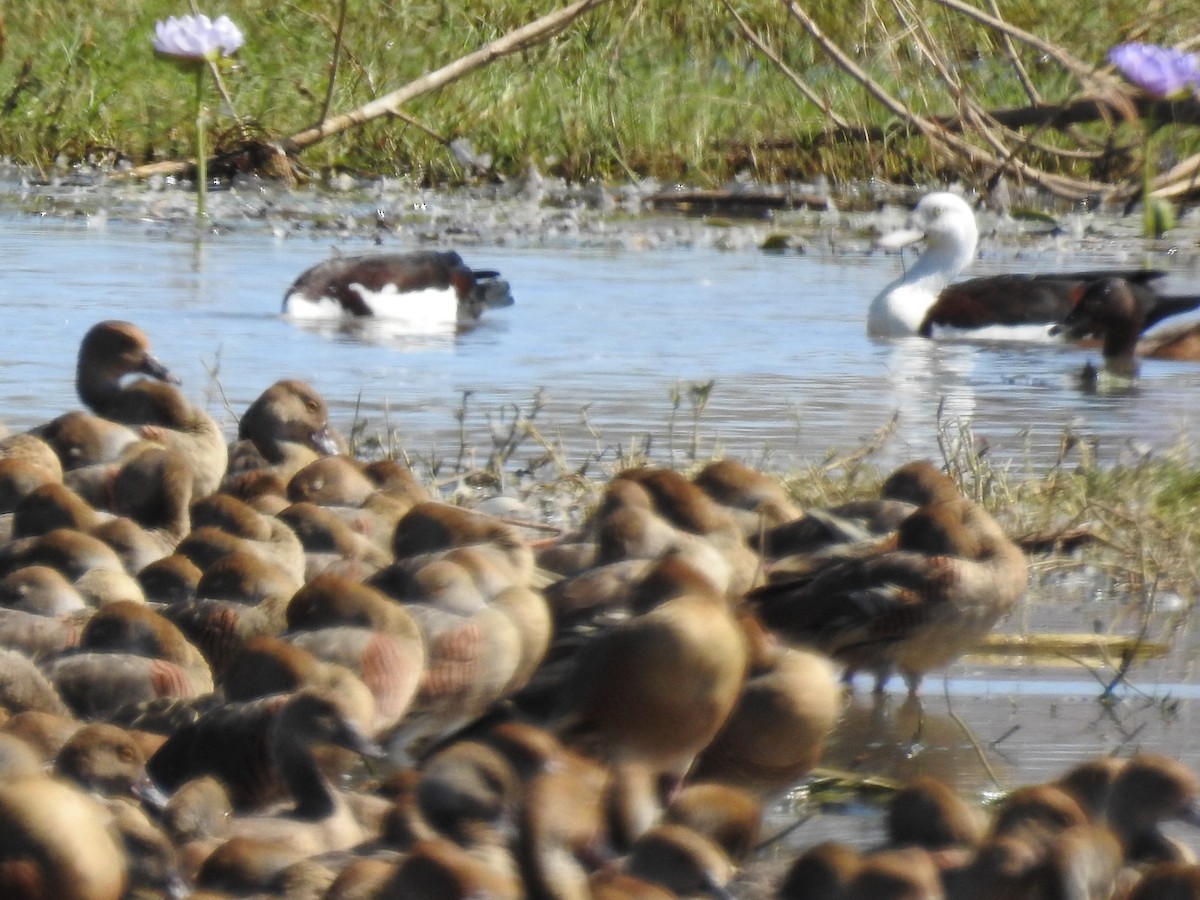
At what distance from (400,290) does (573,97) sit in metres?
6.57

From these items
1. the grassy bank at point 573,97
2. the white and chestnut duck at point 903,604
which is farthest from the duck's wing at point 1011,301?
the white and chestnut duck at point 903,604

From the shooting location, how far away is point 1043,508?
20.9ft

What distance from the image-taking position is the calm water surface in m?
4.82

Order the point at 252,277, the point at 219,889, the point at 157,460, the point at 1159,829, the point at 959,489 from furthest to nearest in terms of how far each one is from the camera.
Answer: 1. the point at 252,277
2. the point at 959,489
3. the point at 157,460
4. the point at 1159,829
5. the point at 219,889

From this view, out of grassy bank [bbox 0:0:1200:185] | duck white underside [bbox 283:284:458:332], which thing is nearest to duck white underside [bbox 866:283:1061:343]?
duck white underside [bbox 283:284:458:332]

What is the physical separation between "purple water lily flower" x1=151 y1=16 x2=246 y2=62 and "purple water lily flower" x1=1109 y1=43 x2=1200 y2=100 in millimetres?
6585

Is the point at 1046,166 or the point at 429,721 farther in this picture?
the point at 1046,166

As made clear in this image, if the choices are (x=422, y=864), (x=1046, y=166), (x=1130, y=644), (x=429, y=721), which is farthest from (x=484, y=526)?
(x=1046, y=166)

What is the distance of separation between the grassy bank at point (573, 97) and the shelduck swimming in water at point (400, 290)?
17.6ft

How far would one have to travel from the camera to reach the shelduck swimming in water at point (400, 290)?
1141 cm

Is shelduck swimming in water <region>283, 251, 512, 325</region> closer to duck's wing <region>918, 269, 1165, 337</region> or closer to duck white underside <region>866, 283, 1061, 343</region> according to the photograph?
duck white underside <region>866, 283, 1061, 343</region>

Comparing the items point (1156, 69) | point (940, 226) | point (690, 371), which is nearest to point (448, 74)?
point (940, 226)

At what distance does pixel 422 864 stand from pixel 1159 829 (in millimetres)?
1415

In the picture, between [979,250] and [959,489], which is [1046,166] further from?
[959,489]
